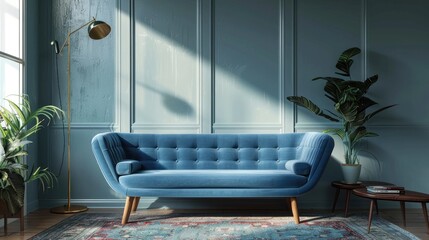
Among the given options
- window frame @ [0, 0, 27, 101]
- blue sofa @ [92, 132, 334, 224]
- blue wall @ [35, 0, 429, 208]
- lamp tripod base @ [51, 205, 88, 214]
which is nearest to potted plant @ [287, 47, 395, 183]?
blue wall @ [35, 0, 429, 208]

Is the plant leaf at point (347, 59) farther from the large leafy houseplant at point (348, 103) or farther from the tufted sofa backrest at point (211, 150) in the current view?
the tufted sofa backrest at point (211, 150)

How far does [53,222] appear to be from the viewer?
362 cm

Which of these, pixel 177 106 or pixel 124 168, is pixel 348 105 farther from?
pixel 124 168

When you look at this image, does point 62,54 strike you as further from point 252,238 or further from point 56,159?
point 252,238

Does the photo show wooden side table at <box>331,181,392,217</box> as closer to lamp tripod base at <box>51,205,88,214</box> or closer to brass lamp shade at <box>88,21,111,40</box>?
lamp tripod base at <box>51,205,88,214</box>

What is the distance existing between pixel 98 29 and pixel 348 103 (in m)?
2.33

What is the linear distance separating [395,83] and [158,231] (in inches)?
106

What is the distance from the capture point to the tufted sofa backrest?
4027 millimetres

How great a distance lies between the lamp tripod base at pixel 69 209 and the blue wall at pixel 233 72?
134 mm

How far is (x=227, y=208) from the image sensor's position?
13.8ft

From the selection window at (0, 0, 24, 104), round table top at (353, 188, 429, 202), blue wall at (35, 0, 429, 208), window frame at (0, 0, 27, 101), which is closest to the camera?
round table top at (353, 188, 429, 202)

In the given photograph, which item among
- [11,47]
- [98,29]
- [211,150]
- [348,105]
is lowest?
[211,150]

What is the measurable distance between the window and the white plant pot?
9.99ft

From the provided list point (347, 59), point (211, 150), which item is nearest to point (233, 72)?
point (211, 150)
